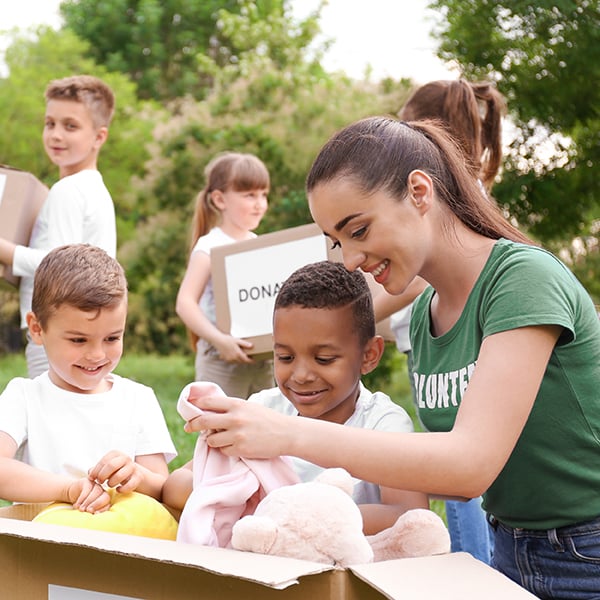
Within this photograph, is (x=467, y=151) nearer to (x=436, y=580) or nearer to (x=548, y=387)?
(x=548, y=387)

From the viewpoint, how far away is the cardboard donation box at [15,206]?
3596 millimetres

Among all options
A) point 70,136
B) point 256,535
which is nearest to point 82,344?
point 256,535

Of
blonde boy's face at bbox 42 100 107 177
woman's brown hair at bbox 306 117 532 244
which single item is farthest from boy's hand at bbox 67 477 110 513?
blonde boy's face at bbox 42 100 107 177

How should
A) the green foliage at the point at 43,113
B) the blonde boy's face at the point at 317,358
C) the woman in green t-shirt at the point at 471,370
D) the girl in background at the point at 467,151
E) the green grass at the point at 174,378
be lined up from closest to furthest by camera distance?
the woman in green t-shirt at the point at 471,370 < the blonde boy's face at the point at 317,358 < the girl in background at the point at 467,151 < the green grass at the point at 174,378 < the green foliage at the point at 43,113

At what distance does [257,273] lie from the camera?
12.1 ft

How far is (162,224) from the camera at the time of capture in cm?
1102

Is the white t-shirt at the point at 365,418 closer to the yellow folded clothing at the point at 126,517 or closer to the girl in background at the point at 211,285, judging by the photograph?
the yellow folded clothing at the point at 126,517

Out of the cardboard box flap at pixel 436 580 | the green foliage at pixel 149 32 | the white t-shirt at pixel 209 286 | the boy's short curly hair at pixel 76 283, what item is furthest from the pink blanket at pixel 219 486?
Result: the green foliage at pixel 149 32

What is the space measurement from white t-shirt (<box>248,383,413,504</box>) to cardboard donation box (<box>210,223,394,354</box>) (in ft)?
4.41

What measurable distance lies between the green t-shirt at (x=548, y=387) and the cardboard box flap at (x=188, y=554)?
0.54m

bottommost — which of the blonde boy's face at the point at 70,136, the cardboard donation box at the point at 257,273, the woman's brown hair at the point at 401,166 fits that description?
the woman's brown hair at the point at 401,166

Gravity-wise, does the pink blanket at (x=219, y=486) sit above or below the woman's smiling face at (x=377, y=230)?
below

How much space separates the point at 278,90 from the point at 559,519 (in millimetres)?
9488

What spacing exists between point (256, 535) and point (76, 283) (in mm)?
1126
